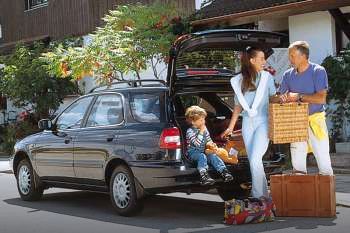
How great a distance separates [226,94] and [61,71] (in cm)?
770

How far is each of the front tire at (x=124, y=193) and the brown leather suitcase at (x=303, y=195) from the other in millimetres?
1725

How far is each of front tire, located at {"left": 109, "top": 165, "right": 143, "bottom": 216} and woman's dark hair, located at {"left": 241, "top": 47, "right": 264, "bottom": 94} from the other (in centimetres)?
183

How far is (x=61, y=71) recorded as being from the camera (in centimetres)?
1669

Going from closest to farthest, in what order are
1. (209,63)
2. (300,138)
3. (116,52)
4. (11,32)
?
(300,138)
(209,63)
(116,52)
(11,32)

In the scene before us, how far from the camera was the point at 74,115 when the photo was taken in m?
10.3

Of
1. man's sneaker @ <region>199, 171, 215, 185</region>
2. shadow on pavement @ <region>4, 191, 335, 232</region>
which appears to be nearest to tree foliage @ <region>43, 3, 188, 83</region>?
shadow on pavement @ <region>4, 191, 335, 232</region>

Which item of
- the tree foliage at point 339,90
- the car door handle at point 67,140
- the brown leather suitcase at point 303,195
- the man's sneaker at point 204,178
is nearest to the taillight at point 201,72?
the man's sneaker at point 204,178

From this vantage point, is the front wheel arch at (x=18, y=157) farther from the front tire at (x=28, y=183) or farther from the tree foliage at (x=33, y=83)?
the tree foliage at (x=33, y=83)

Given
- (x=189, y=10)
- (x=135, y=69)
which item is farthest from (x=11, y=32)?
(x=135, y=69)

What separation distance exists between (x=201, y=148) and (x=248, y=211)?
971 mm

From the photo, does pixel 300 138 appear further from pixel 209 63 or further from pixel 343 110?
pixel 343 110

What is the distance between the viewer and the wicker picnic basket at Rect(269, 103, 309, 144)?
8289mm

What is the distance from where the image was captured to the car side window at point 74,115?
33.2 feet

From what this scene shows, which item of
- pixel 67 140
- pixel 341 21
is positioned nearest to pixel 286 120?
pixel 67 140
